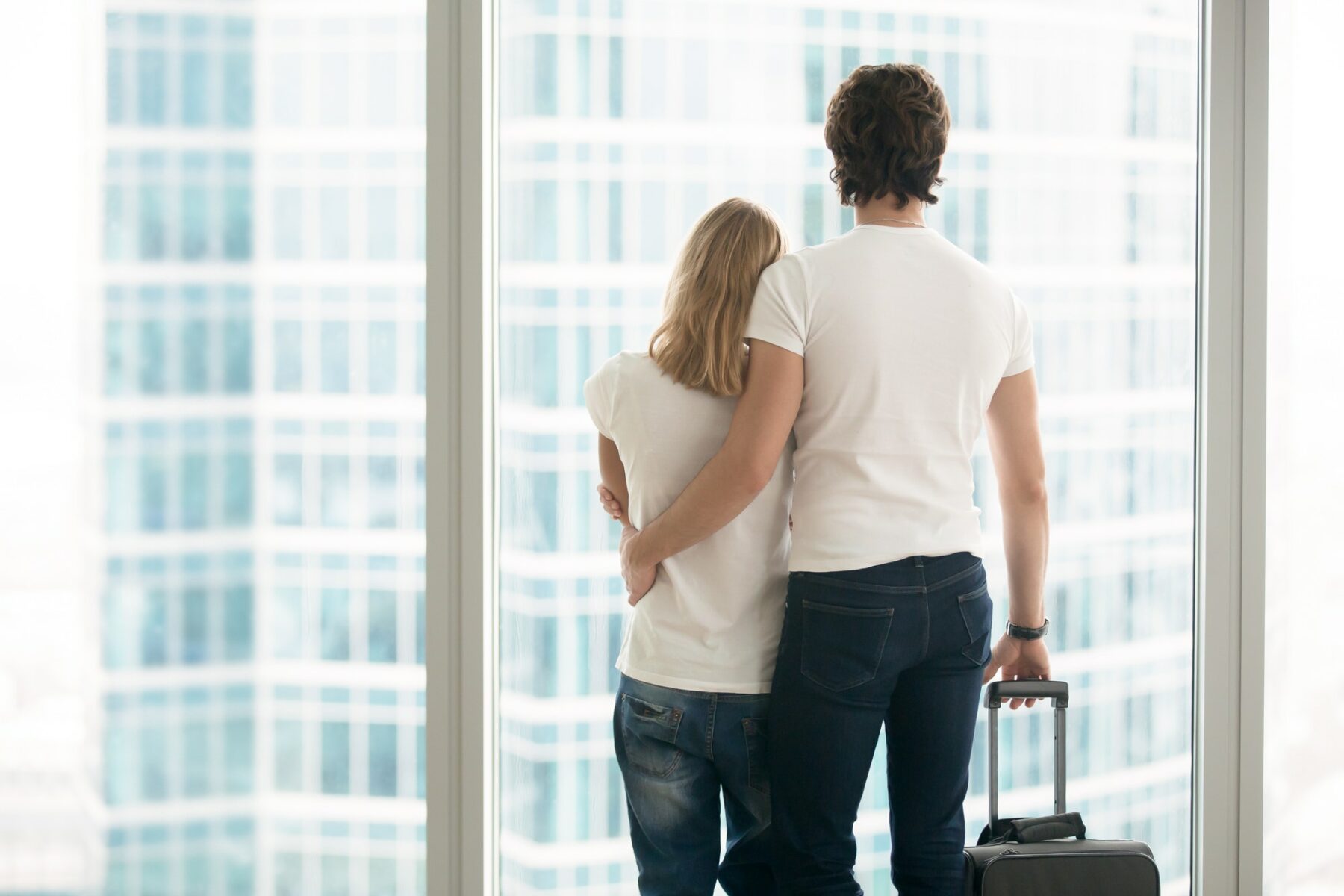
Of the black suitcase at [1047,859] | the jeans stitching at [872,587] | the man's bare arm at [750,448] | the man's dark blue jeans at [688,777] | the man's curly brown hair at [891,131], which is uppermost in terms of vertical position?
the man's curly brown hair at [891,131]

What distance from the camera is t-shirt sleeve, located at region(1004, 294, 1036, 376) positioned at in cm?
124

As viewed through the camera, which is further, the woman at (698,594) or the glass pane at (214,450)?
the glass pane at (214,450)

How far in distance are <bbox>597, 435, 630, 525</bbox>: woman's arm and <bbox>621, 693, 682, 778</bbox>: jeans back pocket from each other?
0.89 feet

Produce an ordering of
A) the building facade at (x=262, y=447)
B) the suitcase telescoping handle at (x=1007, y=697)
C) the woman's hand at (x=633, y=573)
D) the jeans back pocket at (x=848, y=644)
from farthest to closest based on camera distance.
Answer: the building facade at (x=262, y=447) < the suitcase telescoping handle at (x=1007, y=697) < the woman's hand at (x=633, y=573) < the jeans back pocket at (x=848, y=644)

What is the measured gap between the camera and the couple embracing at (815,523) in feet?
3.77

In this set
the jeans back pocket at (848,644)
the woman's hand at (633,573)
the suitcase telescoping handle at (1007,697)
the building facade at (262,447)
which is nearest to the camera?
the jeans back pocket at (848,644)

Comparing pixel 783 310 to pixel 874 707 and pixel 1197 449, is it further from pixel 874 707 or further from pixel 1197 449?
pixel 1197 449

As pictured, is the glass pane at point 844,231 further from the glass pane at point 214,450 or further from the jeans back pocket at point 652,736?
the jeans back pocket at point 652,736

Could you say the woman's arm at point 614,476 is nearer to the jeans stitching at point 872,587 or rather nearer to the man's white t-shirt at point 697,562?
the man's white t-shirt at point 697,562

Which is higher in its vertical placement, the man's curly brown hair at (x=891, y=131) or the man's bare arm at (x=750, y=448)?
the man's curly brown hair at (x=891, y=131)

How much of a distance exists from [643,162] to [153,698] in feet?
4.19

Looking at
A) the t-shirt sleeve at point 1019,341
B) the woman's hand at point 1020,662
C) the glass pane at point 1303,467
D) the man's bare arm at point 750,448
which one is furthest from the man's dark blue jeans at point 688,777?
the glass pane at point 1303,467

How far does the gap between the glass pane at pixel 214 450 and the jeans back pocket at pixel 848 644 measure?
0.76 m

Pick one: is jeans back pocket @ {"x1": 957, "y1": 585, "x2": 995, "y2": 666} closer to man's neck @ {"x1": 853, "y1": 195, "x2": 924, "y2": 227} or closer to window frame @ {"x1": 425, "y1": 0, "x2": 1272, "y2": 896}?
man's neck @ {"x1": 853, "y1": 195, "x2": 924, "y2": 227}
